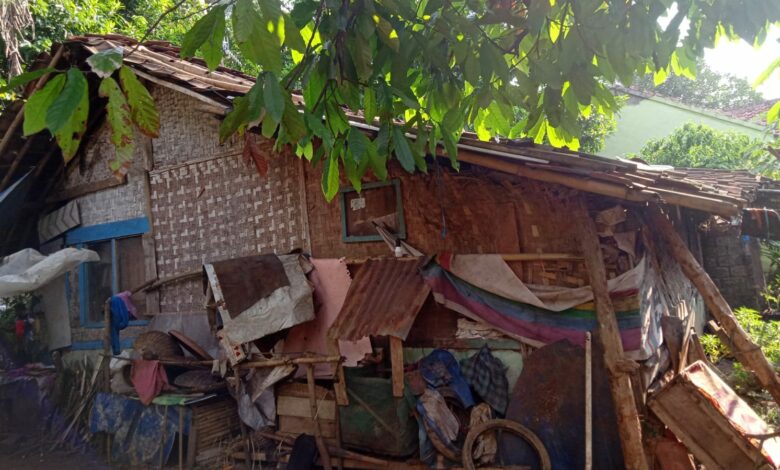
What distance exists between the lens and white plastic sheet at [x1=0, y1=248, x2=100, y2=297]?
25.3ft

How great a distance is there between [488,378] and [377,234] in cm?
196

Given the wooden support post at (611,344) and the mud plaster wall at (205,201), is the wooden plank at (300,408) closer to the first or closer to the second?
the mud plaster wall at (205,201)

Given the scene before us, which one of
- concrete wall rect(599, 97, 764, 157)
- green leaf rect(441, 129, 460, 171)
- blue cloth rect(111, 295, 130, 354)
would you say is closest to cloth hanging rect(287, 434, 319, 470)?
blue cloth rect(111, 295, 130, 354)

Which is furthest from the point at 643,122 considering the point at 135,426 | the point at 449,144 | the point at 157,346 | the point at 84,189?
the point at 449,144

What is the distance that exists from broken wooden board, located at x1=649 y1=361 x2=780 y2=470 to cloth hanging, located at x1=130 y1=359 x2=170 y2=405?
5.50 m

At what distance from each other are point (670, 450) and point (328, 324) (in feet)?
11.8

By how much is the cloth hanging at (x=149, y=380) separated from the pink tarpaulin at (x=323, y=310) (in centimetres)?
169

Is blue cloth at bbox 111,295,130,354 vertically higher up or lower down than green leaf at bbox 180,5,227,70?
lower down

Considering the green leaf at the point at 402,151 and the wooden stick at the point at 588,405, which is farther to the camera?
the wooden stick at the point at 588,405

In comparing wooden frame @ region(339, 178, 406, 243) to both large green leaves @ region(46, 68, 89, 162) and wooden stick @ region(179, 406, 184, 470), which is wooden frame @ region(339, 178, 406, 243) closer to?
wooden stick @ region(179, 406, 184, 470)

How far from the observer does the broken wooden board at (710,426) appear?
175 inches

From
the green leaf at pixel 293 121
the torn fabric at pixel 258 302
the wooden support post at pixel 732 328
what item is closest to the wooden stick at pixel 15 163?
the torn fabric at pixel 258 302

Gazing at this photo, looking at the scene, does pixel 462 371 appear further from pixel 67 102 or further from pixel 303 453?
pixel 67 102

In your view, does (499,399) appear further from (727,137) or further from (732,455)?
(727,137)
